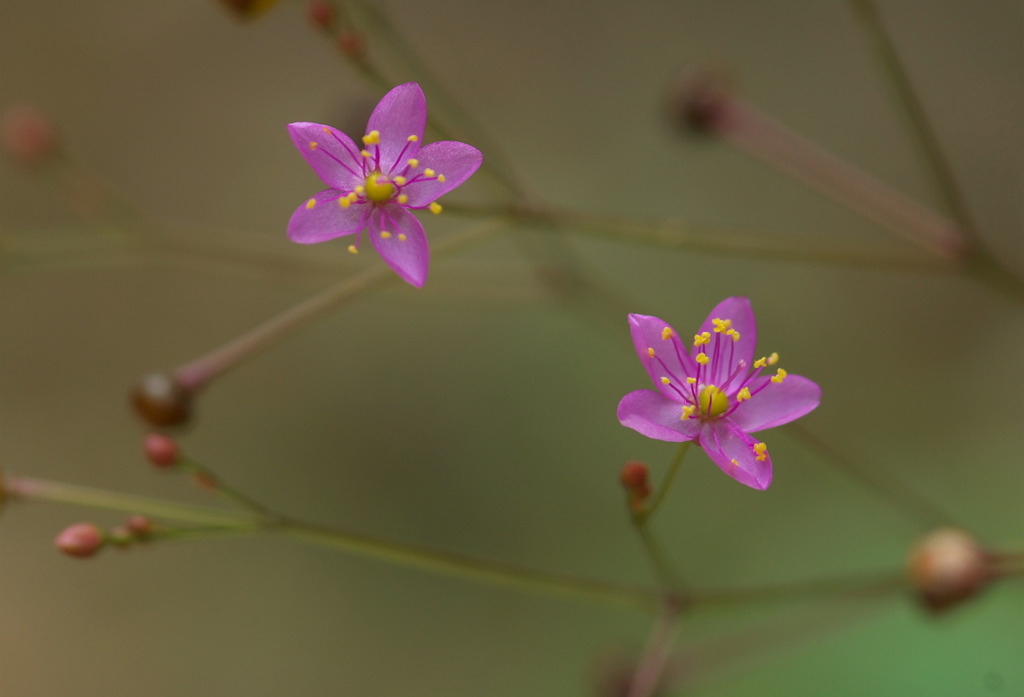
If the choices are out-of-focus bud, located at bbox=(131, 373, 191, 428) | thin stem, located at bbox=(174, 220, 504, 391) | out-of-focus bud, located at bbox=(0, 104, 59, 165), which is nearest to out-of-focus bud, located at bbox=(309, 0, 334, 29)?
thin stem, located at bbox=(174, 220, 504, 391)

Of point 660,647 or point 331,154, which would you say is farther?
point 660,647

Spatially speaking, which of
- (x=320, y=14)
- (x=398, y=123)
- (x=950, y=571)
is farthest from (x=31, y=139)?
(x=950, y=571)

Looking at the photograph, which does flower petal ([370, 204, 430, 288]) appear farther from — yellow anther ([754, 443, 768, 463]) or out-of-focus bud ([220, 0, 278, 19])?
yellow anther ([754, 443, 768, 463])

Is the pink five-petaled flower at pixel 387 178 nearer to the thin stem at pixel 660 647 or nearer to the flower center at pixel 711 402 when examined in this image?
the flower center at pixel 711 402

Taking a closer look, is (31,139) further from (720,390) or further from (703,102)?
(720,390)

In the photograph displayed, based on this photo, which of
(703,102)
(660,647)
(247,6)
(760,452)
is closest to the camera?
(760,452)

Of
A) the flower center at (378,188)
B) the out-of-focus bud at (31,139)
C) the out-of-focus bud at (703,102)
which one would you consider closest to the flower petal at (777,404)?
the flower center at (378,188)
